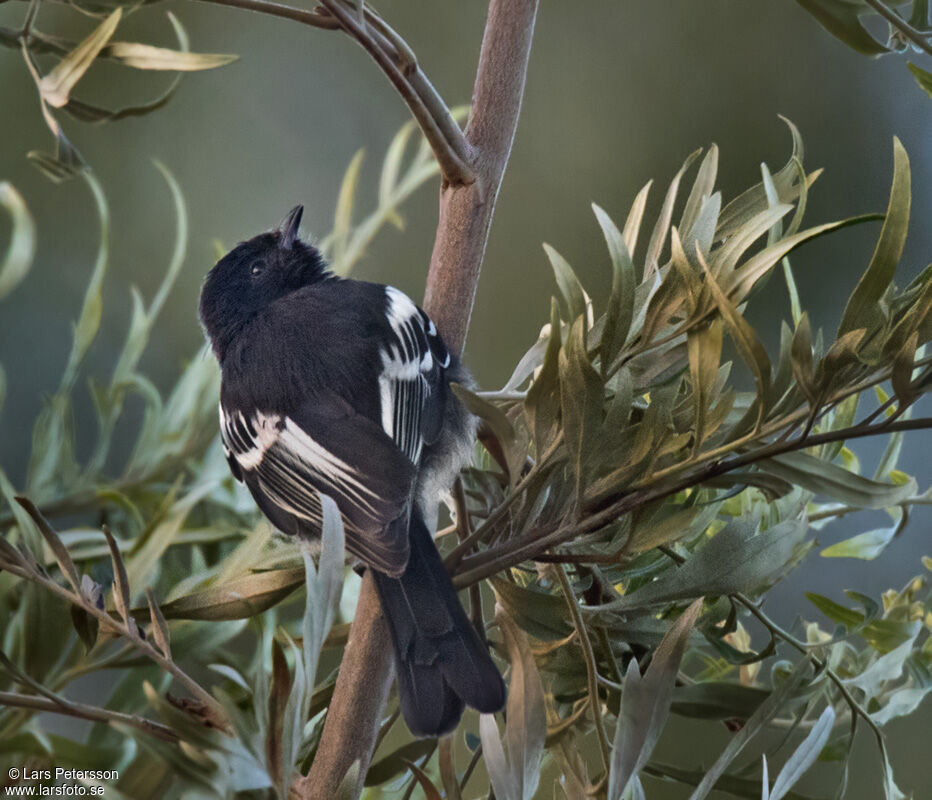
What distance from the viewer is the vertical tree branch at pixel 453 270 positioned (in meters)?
0.33

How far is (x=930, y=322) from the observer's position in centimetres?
30

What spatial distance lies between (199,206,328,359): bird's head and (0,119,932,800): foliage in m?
0.10

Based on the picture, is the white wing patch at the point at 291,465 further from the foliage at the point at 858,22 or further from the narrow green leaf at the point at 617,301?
the foliage at the point at 858,22

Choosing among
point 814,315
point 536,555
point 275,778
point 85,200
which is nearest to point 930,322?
point 536,555

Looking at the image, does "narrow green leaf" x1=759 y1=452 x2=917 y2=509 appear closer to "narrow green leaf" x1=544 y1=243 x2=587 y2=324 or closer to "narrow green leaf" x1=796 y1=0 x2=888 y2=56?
"narrow green leaf" x1=544 y1=243 x2=587 y2=324

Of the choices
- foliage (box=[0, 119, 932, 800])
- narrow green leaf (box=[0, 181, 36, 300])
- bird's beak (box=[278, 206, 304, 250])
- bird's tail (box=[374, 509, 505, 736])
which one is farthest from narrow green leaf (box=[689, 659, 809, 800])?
narrow green leaf (box=[0, 181, 36, 300])

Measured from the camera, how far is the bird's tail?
1.00 ft

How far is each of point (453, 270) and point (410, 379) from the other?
0.17ft

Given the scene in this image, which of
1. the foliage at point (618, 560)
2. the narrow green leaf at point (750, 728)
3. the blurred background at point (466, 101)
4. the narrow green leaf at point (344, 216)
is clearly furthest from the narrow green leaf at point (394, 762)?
the blurred background at point (466, 101)

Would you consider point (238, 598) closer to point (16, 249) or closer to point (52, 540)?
point (52, 540)

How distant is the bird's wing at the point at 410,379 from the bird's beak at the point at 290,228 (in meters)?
0.13

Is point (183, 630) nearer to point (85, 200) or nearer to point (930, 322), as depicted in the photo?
point (930, 322)

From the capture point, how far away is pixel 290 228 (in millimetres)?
513

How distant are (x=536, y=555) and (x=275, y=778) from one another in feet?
0.35
